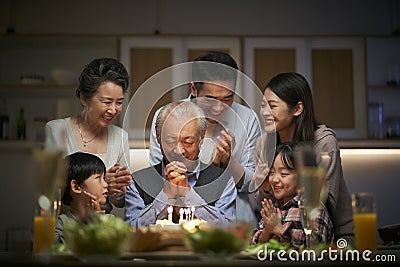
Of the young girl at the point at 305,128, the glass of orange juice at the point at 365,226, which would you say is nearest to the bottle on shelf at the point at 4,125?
the young girl at the point at 305,128

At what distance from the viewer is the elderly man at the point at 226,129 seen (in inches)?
130

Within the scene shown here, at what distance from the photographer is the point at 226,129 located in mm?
3430

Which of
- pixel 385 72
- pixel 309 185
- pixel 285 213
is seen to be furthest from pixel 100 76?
pixel 385 72

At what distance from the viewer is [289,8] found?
4566 mm

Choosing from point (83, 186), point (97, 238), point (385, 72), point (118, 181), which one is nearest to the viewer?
point (97, 238)

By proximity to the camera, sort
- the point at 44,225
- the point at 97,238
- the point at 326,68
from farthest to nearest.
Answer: the point at 326,68
the point at 44,225
the point at 97,238

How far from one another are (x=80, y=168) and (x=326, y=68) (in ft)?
6.09

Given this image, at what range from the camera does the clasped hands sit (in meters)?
3.06

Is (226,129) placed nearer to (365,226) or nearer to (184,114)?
(184,114)

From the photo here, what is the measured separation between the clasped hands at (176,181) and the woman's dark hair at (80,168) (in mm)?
298

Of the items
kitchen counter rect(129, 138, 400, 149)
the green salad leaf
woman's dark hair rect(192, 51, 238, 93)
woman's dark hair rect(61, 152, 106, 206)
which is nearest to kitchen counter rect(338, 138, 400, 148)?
kitchen counter rect(129, 138, 400, 149)

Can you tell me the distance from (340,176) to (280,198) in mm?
360

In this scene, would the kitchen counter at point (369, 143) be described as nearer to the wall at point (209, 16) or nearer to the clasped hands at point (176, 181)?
the wall at point (209, 16)

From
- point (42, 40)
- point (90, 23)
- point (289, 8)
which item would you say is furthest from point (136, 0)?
point (289, 8)
